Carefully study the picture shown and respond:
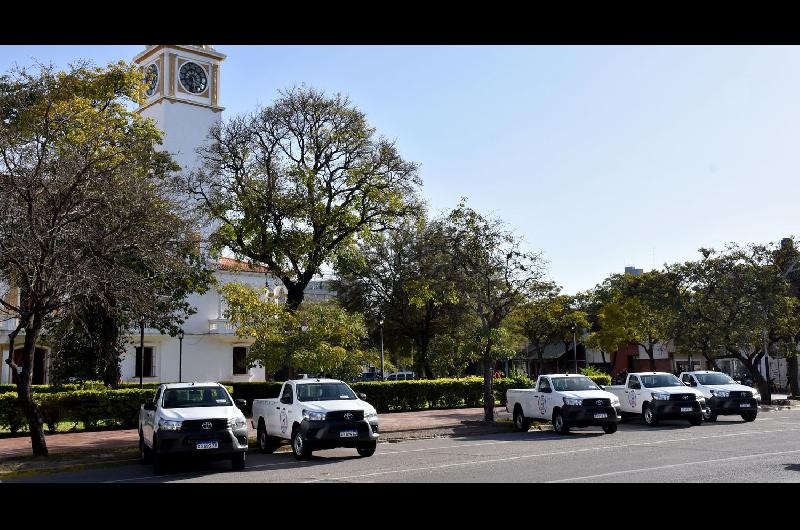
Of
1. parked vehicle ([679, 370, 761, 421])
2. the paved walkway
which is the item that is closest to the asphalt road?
the paved walkway

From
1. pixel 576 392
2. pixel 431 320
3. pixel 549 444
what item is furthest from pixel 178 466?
pixel 431 320

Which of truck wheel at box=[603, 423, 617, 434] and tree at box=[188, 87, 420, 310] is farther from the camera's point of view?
tree at box=[188, 87, 420, 310]

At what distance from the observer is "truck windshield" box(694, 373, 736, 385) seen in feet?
84.9

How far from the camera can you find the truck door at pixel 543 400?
71.0 ft

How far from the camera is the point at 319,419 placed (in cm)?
1595

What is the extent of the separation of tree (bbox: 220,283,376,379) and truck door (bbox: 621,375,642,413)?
10.2 m

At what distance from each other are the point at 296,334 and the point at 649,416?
41.6ft

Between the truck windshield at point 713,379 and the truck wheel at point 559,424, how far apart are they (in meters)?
7.75

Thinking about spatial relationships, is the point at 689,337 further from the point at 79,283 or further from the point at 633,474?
the point at 79,283

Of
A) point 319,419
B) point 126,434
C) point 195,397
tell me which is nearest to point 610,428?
point 319,419

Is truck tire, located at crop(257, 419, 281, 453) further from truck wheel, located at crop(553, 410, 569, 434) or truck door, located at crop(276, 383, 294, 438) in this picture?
truck wheel, located at crop(553, 410, 569, 434)

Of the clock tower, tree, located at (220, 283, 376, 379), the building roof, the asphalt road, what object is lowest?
the asphalt road

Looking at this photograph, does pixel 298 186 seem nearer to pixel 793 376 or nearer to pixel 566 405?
pixel 566 405

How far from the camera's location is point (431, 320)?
45.8 m
